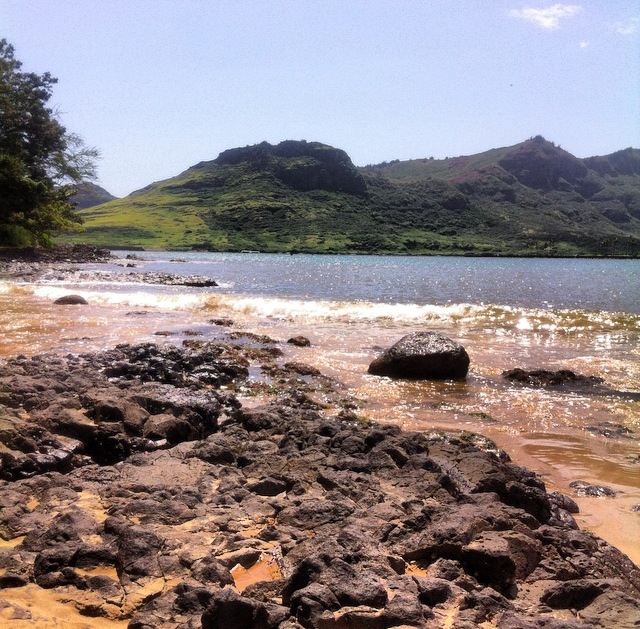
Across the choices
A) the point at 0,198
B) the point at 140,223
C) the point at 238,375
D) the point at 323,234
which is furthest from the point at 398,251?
the point at 238,375

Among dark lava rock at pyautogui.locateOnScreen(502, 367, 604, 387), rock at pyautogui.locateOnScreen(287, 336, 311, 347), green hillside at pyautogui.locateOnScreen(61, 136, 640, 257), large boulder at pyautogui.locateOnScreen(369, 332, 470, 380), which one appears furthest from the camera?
green hillside at pyautogui.locateOnScreen(61, 136, 640, 257)

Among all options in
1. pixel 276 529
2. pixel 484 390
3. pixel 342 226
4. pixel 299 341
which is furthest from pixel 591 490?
pixel 342 226

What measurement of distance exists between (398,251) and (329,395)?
13151 centimetres

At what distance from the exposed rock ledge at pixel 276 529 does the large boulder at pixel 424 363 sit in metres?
5.03

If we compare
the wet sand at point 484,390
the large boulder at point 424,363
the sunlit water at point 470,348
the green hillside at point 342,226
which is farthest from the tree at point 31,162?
the green hillside at point 342,226

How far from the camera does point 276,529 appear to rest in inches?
189

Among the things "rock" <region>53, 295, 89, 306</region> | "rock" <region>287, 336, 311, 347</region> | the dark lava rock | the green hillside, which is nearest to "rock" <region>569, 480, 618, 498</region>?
the dark lava rock

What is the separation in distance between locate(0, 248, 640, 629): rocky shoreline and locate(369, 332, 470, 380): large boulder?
16.5 ft

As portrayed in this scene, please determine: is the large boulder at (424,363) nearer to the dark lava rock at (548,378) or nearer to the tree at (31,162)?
the dark lava rock at (548,378)

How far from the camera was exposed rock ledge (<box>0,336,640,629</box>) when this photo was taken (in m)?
3.69

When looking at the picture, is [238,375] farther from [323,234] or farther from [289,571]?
[323,234]

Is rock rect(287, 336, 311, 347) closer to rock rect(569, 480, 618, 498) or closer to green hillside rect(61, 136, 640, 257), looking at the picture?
rock rect(569, 480, 618, 498)

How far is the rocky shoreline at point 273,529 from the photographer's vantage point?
3.68 metres

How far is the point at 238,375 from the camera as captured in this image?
12.4 m
